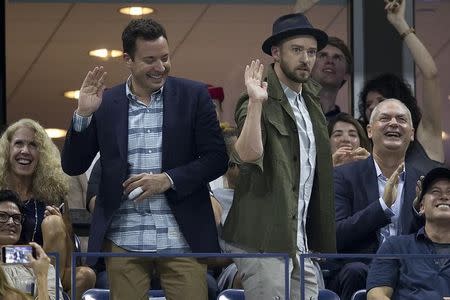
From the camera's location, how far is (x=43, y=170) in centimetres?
994

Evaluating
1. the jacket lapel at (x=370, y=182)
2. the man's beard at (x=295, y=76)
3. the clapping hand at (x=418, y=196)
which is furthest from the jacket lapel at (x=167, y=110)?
the clapping hand at (x=418, y=196)

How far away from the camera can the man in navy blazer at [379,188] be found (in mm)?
9422

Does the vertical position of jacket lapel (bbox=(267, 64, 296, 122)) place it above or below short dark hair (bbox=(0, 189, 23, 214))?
above

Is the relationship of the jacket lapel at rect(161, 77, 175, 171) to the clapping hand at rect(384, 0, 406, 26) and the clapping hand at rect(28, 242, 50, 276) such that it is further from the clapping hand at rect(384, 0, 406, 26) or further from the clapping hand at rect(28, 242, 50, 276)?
the clapping hand at rect(384, 0, 406, 26)

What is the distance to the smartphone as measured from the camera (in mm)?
8414

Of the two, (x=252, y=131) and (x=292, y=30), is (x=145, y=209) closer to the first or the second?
(x=252, y=131)

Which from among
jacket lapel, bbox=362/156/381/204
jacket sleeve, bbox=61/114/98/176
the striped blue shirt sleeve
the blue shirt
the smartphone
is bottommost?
the blue shirt

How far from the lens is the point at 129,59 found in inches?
349

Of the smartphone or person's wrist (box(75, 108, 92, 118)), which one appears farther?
person's wrist (box(75, 108, 92, 118))

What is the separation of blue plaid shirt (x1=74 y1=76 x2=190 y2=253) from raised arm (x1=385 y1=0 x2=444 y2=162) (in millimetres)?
2407

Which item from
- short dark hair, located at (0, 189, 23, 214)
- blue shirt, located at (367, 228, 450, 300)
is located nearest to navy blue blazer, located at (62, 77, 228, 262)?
short dark hair, located at (0, 189, 23, 214)

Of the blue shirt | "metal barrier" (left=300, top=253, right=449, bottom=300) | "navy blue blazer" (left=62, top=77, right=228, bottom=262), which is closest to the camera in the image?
"metal barrier" (left=300, top=253, right=449, bottom=300)

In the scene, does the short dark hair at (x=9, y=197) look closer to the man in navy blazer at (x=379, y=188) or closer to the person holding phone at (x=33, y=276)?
the person holding phone at (x=33, y=276)

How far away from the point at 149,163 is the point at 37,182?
141 cm
